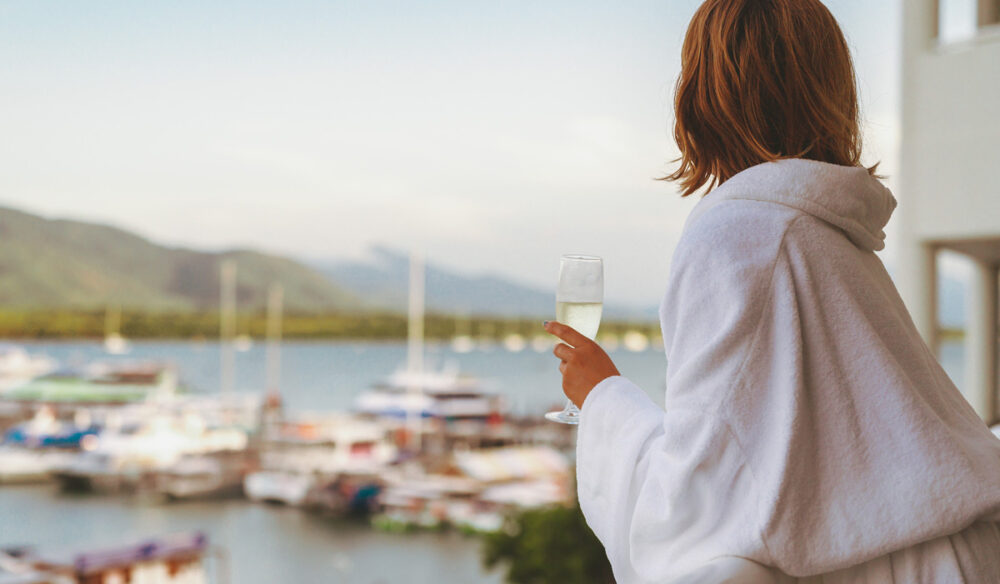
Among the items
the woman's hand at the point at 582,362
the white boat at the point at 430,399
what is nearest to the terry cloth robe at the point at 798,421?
the woman's hand at the point at 582,362

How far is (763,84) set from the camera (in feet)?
2.42

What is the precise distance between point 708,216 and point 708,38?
0.17 metres

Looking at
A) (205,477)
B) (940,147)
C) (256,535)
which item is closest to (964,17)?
(940,147)

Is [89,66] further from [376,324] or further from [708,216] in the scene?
[708,216]

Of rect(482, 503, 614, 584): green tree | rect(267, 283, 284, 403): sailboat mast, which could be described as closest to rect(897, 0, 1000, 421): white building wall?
rect(482, 503, 614, 584): green tree

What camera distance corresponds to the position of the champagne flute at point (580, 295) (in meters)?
0.89

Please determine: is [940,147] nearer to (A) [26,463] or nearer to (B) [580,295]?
(B) [580,295]

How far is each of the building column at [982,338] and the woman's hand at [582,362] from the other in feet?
14.6

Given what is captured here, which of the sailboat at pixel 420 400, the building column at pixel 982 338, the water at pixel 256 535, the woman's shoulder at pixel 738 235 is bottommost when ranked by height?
the water at pixel 256 535

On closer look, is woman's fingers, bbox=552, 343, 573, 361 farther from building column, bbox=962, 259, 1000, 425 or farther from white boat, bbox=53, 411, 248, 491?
white boat, bbox=53, 411, 248, 491

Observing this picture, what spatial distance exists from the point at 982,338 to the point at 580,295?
4.75 metres

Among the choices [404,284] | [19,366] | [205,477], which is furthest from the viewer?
[404,284]

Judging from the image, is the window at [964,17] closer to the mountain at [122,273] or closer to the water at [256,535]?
the water at [256,535]

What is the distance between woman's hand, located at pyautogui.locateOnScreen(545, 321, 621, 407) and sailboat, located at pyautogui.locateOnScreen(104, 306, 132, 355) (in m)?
30.7
